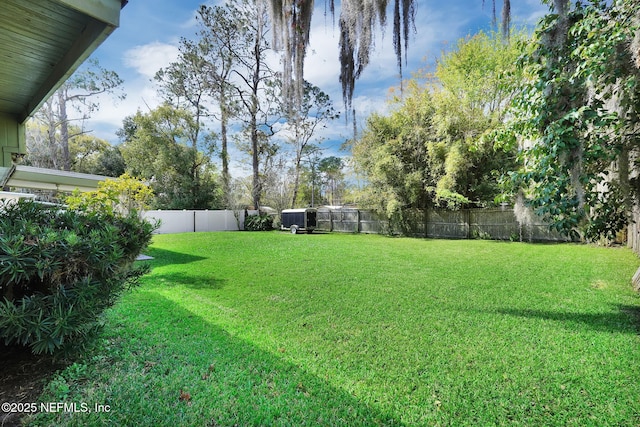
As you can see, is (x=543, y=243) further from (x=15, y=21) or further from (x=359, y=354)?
(x=15, y=21)

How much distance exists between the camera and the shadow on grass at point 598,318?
272 cm

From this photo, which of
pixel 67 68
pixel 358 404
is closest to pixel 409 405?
pixel 358 404

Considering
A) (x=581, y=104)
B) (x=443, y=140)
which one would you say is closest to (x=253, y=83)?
(x=443, y=140)

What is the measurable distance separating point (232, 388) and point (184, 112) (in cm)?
1858

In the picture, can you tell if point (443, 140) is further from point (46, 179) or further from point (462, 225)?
point (46, 179)

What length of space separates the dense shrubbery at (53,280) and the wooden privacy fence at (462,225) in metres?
10.1

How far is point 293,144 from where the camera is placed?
20.0 meters

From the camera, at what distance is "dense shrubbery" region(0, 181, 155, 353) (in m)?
1.35

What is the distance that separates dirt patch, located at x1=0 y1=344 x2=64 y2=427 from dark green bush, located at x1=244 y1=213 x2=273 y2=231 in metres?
13.8

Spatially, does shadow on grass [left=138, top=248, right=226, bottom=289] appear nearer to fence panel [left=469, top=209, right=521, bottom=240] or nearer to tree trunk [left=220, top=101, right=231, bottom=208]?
fence panel [left=469, top=209, right=521, bottom=240]

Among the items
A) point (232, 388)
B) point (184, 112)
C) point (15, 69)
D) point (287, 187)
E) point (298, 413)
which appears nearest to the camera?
point (298, 413)

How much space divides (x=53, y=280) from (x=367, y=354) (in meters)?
2.16

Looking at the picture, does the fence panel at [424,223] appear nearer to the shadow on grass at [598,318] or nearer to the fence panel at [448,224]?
the fence panel at [448,224]

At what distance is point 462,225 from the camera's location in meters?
10.8
